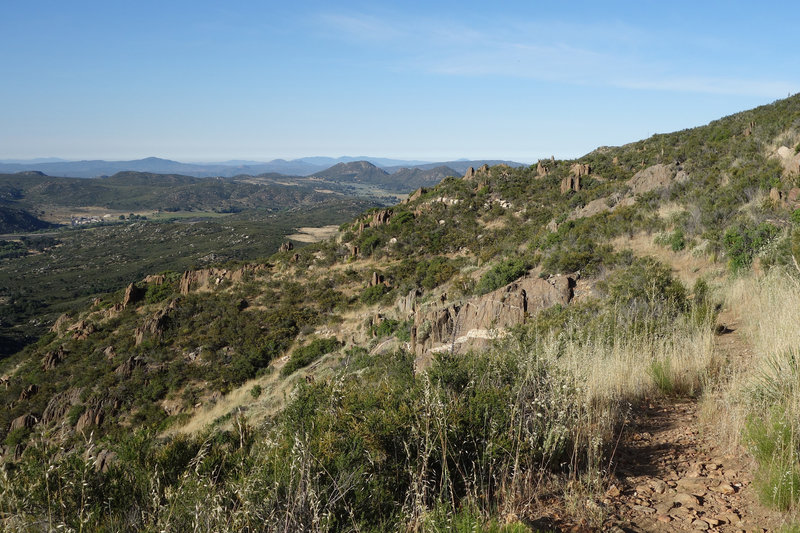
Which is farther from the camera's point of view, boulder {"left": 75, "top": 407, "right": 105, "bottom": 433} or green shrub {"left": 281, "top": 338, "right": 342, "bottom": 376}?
green shrub {"left": 281, "top": 338, "right": 342, "bottom": 376}

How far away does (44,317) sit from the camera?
2297 inches

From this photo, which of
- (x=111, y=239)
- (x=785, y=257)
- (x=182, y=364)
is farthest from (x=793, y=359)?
(x=111, y=239)

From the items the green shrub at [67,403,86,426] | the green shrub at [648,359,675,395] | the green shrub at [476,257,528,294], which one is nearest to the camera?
the green shrub at [648,359,675,395]

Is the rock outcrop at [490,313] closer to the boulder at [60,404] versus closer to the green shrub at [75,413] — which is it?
the green shrub at [75,413]

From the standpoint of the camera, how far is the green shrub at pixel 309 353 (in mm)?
18734

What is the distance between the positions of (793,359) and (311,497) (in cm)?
380

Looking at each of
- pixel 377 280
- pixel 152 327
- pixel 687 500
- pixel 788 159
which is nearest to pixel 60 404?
pixel 152 327

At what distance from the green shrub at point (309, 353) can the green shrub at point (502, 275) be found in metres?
8.03

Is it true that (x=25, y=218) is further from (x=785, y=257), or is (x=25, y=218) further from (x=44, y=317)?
(x=785, y=257)

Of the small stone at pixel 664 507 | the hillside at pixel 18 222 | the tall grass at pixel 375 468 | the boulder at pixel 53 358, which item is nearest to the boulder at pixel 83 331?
the boulder at pixel 53 358

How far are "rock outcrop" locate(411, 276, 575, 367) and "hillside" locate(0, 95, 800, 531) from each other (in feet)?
0.28

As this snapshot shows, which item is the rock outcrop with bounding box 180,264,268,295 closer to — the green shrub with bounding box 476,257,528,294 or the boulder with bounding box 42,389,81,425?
the boulder with bounding box 42,389,81,425

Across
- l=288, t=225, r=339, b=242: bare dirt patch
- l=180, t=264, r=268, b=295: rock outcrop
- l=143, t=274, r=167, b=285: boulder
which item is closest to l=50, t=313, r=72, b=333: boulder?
l=143, t=274, r=167, b=285: boulder

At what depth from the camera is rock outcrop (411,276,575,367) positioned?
1013 cm
